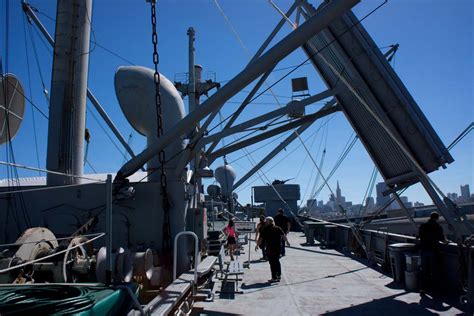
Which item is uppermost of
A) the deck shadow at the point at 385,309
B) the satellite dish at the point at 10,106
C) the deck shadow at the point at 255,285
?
the satellite dish at the point at 10,106

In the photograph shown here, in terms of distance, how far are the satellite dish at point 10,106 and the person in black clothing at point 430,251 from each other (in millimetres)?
8144

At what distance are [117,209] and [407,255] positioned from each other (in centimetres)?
616

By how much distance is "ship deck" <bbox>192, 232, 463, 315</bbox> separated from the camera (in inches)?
249

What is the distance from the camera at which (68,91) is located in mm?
9227

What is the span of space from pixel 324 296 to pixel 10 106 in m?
6.98

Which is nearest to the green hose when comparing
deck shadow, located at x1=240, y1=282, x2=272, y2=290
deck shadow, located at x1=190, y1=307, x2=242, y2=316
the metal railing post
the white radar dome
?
the metal railing post

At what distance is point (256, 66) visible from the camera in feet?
23.1

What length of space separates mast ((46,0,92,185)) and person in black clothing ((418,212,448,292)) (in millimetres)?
7739

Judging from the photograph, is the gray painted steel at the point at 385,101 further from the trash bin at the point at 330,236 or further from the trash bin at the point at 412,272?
the trash bin at the point at 330,236

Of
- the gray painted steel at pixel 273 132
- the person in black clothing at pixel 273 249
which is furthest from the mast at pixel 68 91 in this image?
the gray painted steel at pixel 273 132

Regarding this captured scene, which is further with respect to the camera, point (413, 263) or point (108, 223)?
point (413, 263)

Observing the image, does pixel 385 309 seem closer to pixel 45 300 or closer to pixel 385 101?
pixel 385 101

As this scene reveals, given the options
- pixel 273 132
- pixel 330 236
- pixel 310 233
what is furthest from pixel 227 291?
pixel 310 233

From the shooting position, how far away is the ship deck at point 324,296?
20.7 ft
